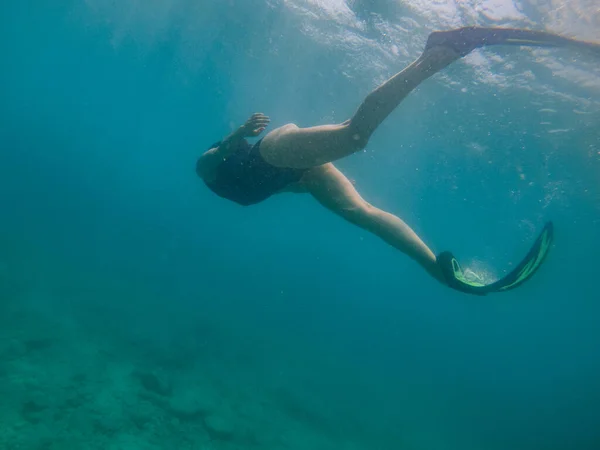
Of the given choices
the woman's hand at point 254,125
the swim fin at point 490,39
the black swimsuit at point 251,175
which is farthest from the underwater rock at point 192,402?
the swim fin at point 490,39

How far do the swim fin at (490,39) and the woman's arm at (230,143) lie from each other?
1.86m

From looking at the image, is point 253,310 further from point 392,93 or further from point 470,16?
point 392,93

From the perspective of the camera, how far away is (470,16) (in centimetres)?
1263

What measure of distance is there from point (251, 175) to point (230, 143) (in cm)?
44

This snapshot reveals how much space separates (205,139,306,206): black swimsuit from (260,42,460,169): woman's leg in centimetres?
31

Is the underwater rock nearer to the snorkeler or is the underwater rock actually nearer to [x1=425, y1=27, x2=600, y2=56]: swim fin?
the snorkeler

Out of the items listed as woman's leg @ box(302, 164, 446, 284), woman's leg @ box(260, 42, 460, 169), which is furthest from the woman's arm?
woman's leg @ box(302, 164, 446, 284)

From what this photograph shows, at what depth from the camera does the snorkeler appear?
3104mm

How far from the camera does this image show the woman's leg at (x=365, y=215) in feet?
13.5

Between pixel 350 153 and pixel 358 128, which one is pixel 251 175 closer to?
pixel 350 153

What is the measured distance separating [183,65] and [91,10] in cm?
962

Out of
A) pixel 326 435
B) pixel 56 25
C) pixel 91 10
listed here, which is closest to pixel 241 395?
pixel 326 435

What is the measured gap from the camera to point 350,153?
11.3 ft

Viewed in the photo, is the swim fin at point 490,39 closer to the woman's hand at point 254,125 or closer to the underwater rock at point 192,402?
the woman's hand at point 254,125
